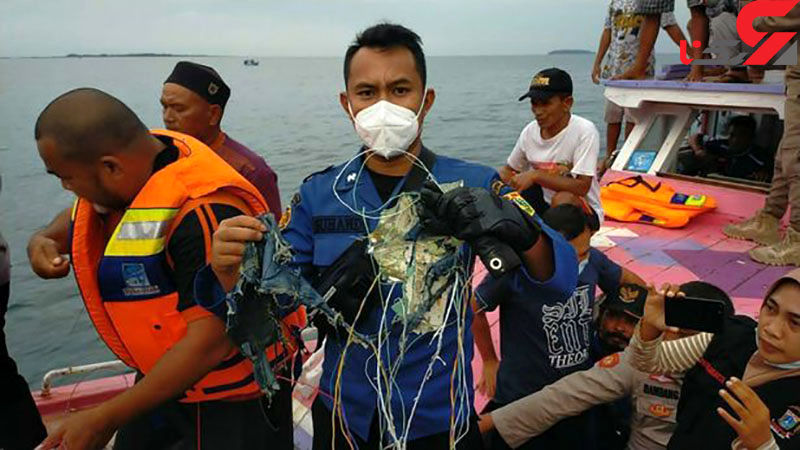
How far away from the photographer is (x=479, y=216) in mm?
1400

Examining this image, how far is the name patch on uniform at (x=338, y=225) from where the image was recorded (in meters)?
1.77

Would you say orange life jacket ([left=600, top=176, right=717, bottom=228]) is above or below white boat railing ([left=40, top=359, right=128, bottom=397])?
above

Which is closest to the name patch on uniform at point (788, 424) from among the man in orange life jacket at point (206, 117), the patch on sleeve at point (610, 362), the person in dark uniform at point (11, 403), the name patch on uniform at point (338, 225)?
the patch on sleeve at point (610, 362)

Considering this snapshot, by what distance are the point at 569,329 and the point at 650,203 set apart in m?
3.77

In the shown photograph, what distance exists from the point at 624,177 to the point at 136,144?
6089 mm

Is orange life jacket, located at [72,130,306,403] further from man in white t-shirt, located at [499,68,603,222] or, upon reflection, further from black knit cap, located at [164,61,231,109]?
man in white t-shirt, located at [499,68,603,222]

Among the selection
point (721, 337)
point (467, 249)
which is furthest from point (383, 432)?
point (721, 337)

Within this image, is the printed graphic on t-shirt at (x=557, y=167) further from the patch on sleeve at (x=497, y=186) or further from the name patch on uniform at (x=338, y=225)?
the name patch on uniform at (x=338, y=225)

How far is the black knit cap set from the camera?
3.93 m

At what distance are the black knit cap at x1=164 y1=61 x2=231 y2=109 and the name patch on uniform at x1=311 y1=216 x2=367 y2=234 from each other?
8.41 feet

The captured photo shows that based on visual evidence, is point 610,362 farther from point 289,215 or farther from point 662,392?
point 289,215

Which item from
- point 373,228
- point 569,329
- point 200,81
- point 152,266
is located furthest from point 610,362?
point 200,81

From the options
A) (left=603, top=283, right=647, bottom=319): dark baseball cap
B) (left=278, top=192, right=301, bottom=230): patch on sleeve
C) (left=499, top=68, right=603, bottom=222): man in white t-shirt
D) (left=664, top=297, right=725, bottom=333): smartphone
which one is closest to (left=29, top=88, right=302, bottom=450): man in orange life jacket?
(left=278, top=192, right=301, bottom=230): patch on sleeve

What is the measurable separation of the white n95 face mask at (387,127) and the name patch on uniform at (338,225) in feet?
0.75
